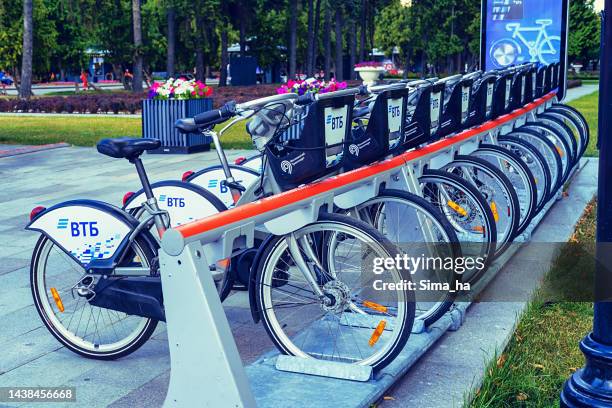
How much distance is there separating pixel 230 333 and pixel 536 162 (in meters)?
4.63

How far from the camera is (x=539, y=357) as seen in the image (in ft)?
14.8

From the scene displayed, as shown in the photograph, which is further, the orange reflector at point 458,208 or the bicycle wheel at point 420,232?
the orange reflector at point 458,208

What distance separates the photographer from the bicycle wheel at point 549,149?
8.13 m

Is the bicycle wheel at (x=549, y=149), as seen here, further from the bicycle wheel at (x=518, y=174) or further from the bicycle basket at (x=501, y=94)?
the bicycle wheel at (x=518, y=174)

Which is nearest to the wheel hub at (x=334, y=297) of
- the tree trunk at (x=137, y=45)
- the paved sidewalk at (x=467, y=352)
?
the paved sidewalk at (x=467, y=352)

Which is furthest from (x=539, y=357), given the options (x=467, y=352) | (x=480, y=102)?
(x=480, y=102)

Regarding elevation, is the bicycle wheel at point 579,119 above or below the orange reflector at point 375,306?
above

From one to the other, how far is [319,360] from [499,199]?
8.22 ft

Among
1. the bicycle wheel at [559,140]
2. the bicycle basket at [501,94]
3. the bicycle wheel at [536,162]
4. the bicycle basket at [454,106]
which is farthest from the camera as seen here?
the bicycle wheel at [559,140]

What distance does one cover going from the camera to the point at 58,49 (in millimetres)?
57688

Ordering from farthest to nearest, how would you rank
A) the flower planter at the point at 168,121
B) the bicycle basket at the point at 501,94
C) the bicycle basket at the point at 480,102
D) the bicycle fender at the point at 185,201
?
the flower planter at the point at 168,121, the bicycle basket at the point at 501,94, the bicycle basket at the point at 480,102, the bicycle fender at the point at 185,201

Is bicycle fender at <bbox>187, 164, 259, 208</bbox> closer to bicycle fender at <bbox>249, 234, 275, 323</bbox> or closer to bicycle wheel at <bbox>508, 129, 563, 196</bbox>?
bicycle fender at <bbox>249, 234, 275, 323</bbox>

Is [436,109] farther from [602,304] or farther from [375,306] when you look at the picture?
[602,304]

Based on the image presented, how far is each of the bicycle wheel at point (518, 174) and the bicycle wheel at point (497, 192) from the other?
1.09ft
